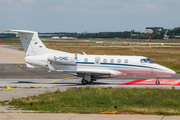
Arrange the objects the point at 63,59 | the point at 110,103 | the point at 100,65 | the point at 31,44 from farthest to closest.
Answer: the point at 31,44
the point at 63,59
the point at 100,65
the point at 110,103

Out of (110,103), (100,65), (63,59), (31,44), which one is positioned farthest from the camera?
(31,44)

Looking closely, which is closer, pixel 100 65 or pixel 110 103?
pixel 110 103

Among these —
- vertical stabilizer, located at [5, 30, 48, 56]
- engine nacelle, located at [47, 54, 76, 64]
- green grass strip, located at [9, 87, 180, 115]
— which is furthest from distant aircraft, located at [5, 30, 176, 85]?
green grass strip, located at [9, 87, 180, 115]

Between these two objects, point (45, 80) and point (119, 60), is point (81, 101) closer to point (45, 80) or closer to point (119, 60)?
point (119, 60)

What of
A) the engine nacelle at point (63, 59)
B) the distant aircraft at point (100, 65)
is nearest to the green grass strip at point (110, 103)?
the distant aircraft at point (100, 65)

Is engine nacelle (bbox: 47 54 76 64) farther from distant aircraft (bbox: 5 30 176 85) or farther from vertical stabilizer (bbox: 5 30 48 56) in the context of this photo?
vertical stabilizer (bbox: 5 30 48 56)

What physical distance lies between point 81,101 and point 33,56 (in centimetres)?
1109

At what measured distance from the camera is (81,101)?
18.3m

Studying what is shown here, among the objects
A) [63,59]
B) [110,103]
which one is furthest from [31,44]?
[110,103]

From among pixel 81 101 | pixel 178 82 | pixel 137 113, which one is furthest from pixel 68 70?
pixel 137 113

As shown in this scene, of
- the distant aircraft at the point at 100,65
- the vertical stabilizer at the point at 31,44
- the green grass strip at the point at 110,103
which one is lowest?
the green grass strip at the point at 110,103

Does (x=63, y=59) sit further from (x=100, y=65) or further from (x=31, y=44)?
(x=31, y=44)

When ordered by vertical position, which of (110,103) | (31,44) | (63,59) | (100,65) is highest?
(31,44)

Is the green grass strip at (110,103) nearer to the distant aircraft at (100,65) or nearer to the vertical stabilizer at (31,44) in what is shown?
the distant aircraft at (100,65)
